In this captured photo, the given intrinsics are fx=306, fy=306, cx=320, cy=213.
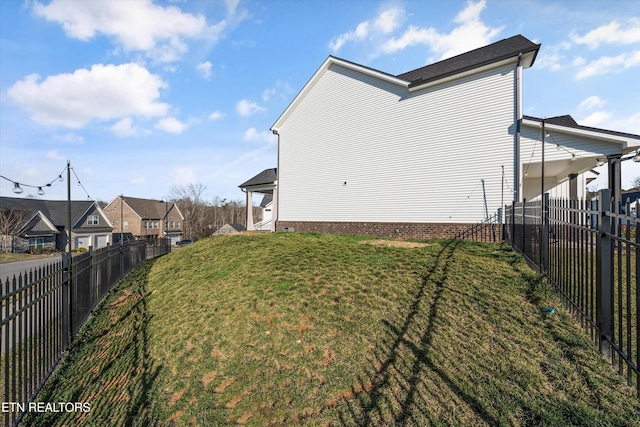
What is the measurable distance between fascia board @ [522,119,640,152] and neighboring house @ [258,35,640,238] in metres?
0.02

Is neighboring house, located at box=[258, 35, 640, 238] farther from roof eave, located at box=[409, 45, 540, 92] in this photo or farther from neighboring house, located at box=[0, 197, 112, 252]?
neighboring house, located at box=[0, 197, 112, 252]

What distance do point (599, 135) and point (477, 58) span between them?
5.42 metres

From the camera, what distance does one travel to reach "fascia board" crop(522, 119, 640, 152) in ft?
28.6

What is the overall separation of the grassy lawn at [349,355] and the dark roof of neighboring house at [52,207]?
3663 centimetres

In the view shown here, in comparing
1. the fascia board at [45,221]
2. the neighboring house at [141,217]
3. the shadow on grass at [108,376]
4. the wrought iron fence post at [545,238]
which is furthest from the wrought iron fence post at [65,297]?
the neighboring house at [141,217]

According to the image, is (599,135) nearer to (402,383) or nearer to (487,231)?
(487,231)

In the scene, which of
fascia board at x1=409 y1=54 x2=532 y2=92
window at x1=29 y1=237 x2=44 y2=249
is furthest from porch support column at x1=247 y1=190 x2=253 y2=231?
window at x1=29 y1=237 x2=44 y2=249

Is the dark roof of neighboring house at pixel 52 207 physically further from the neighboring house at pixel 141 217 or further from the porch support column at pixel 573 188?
the porch support column at pixel 573 188

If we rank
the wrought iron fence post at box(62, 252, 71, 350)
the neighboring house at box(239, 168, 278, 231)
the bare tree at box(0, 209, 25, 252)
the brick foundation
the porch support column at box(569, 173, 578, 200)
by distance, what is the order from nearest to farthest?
1. the wrought iron fence post at box(62, 252, 71, 350)
2. the brick foundation
3. the porch support column at box(569, 173, 578, 200)
4. the neighboring house at box(239, 168, 278, 231)
5. the bare tree at box(0, 209, 25, 252)

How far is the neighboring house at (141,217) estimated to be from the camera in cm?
4731

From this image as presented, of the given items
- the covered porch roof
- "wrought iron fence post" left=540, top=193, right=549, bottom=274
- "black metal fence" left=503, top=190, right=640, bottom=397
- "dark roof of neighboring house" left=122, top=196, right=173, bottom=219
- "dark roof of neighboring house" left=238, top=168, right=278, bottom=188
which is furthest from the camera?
"dark roof of neighboring house" left=122, top=196, right=173, bottom=219

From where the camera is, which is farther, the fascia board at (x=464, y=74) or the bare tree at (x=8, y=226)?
the bare tree at (x=8, y=226)

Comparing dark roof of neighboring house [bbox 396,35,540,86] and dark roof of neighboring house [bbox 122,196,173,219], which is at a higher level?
dark roof of neighboring house [bbox 396,35,540,86]

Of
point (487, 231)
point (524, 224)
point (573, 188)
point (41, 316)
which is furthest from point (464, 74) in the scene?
point (41, 316)
